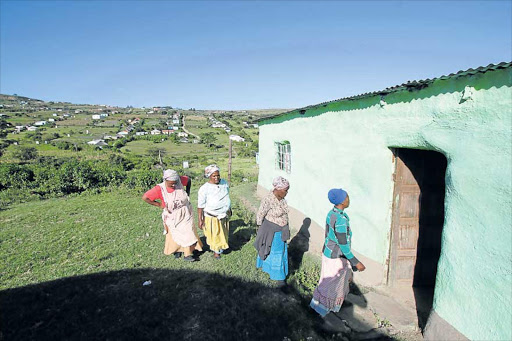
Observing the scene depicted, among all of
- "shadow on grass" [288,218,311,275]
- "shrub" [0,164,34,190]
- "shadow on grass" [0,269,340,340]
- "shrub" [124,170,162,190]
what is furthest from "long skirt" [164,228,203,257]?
"shrub" [0,164,34,190]

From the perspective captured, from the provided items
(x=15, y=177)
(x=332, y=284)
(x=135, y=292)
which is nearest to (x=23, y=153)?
(x=15, y=177)

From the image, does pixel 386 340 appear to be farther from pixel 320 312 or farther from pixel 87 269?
pixel 87 269

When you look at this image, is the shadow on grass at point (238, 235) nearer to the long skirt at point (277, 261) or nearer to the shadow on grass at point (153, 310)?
the shadow on grass at point (153, 310)

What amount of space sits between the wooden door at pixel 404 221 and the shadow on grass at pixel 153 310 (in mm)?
1784

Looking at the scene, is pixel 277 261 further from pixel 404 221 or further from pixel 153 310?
pixel 404 221

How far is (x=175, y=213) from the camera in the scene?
4953 mm

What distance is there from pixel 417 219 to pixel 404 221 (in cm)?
25

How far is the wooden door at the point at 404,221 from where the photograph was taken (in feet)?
13.8

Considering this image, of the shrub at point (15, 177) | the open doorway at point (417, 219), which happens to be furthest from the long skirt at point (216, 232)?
the shrub at point (15, 177)

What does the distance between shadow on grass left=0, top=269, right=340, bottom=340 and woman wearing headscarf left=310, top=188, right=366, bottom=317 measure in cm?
36

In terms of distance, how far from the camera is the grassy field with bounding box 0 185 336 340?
3465 mm

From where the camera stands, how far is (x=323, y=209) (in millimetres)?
6105

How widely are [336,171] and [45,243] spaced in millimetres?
6860

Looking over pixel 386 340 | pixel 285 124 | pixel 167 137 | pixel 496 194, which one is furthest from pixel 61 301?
pixel 167 137
